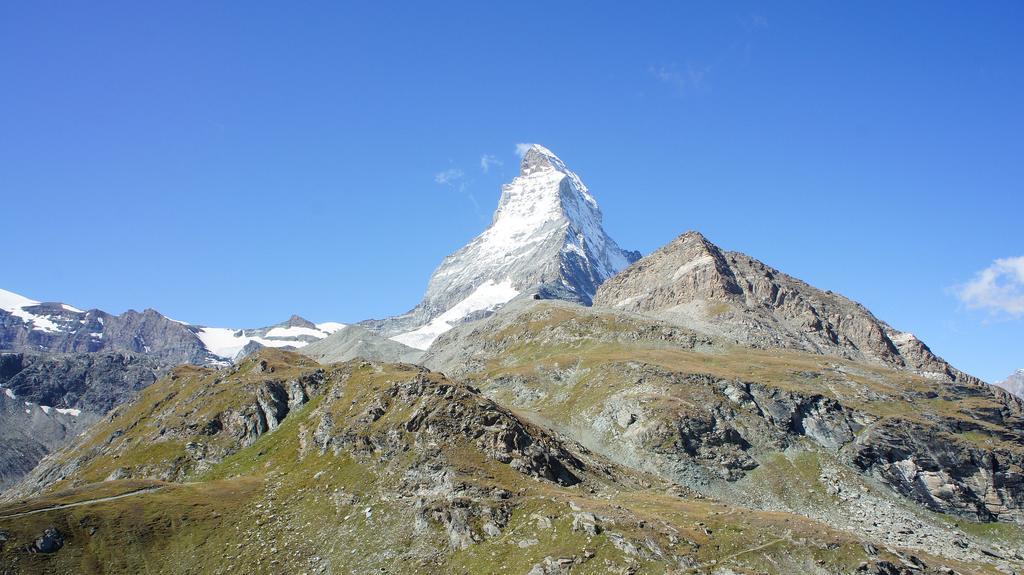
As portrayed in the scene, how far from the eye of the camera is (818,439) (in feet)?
514

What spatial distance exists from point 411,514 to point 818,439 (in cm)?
10448

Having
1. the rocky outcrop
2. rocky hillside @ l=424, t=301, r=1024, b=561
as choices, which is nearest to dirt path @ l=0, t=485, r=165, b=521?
rocky hillside @ l=424, t=301, r=1024, b=561

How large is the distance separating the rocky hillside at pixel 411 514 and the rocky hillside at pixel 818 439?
15824mm

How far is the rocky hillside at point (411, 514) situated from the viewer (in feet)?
272

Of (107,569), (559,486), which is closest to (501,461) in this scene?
(559,486)

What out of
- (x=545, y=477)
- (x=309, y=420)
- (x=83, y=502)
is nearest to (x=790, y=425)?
(x=545, y=477)

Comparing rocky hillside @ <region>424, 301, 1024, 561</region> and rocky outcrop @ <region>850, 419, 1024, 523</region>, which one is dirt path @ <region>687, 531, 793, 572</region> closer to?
rocky hillside @ <region>424, 301, 1024, 561</region>

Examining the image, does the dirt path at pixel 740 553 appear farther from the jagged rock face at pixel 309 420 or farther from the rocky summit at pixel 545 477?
the jagged rock face at pixel 309 420

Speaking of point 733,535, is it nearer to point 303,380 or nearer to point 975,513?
point 975,513

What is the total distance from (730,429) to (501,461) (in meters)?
65.3

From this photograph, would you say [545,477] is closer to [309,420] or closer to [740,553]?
[740,553]

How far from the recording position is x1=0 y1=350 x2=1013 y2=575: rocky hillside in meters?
83.0

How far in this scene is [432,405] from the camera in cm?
12006

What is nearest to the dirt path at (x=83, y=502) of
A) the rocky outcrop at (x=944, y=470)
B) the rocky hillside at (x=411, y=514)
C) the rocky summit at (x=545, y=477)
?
the rocky hillside at (x=411, y=514)
